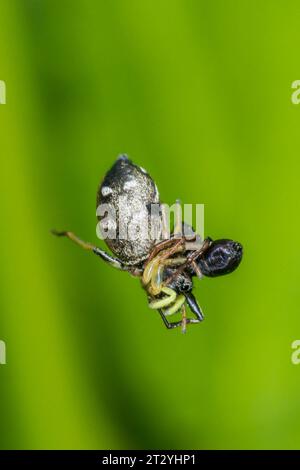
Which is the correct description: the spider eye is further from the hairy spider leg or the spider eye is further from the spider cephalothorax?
the hairy spider leg

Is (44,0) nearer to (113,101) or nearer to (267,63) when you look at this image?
(113,101)

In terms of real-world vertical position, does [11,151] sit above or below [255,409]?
above

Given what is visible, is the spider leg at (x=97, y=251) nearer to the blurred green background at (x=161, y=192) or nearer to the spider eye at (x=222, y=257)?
the blurred green background at (x=161, y=192)

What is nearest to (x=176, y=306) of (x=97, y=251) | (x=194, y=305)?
(x=194, y=305)

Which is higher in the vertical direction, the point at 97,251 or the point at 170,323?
the point at 97,251

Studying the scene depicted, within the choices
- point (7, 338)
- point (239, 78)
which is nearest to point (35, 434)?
point (7, 338)

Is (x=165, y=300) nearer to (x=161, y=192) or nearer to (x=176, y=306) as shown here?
(x=176, y=306)
